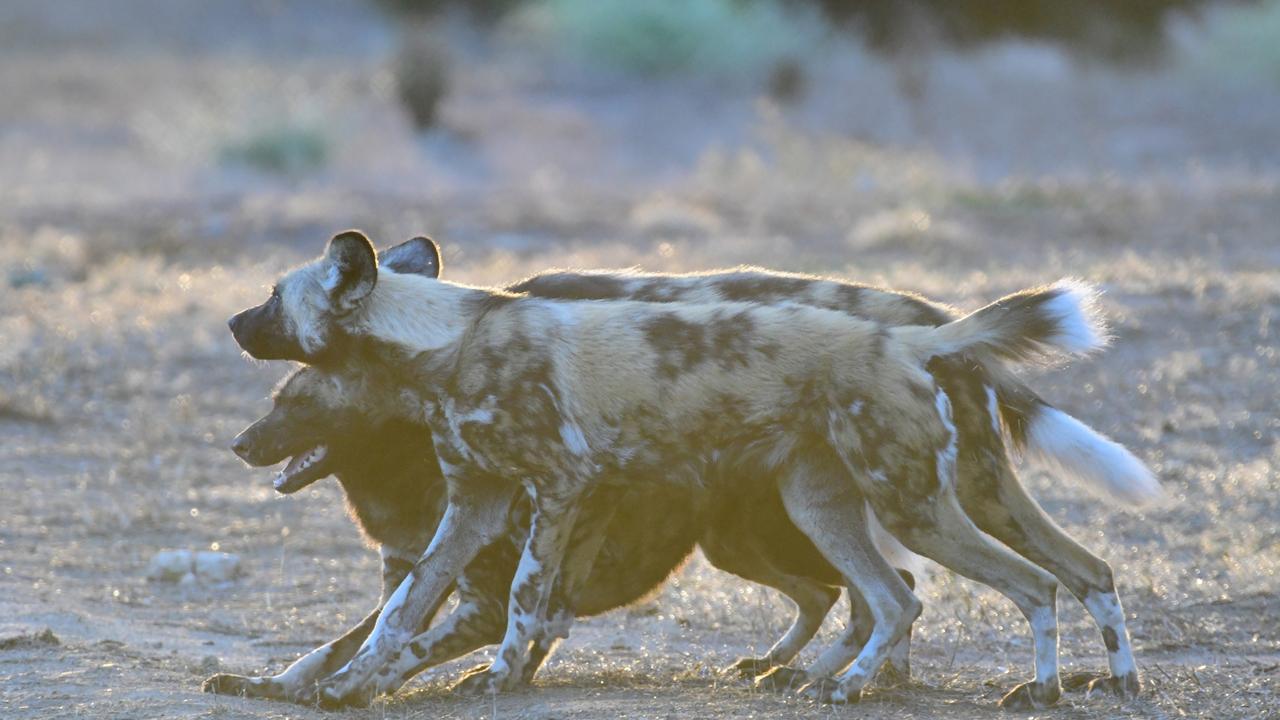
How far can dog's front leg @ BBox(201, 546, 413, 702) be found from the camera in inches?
180

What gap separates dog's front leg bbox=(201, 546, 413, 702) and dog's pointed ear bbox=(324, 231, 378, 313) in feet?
2.40

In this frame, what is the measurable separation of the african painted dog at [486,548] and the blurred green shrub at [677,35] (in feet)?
81.8

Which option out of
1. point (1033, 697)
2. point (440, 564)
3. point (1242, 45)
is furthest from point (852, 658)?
point (1242, 45)

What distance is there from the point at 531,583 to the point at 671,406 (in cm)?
58

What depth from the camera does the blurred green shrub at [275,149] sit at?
22125 mm

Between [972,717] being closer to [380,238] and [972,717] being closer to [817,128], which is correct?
[380,238]

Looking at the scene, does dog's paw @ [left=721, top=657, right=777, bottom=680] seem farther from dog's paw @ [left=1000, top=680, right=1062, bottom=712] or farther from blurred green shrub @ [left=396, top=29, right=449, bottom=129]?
blurred green shrub @ [left=396, top=29, right=449, bottom=129]

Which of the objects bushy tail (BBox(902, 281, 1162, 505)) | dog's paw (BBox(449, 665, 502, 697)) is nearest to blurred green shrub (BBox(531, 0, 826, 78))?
bushy tail (BBox(902, 281, 1162, 505))

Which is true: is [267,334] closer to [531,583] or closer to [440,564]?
[440,564]

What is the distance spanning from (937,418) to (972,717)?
2.36ft

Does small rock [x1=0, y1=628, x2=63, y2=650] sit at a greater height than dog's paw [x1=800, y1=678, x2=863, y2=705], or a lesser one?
greater

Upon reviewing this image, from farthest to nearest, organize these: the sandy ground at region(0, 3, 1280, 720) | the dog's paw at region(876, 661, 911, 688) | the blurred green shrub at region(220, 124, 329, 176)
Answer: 1. the blurred green shrub at region(220, 124, 329, 176)
2. the sandy ground at region(0, 3, 1280, 720)
3. the dog's paw at region(876, 661, 911, 688)

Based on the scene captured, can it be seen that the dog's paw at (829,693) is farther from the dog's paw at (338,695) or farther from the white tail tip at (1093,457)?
the dog's paw at (338,695)

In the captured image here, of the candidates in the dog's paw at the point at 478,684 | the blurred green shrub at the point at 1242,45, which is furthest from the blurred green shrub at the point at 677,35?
the dog's paw at the point at 478,684
